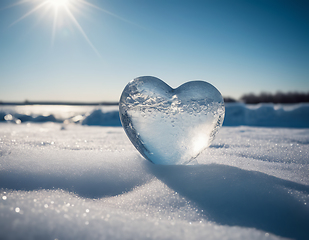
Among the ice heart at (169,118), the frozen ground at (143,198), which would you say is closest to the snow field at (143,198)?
the frozen ground at (143,198)

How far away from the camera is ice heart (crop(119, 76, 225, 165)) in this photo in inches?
51.3

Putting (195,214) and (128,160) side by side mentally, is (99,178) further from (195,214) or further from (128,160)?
(195,214)

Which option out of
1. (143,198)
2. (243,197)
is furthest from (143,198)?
(243,197)

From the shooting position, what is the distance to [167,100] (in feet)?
4.35

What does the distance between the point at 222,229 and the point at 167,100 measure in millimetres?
822

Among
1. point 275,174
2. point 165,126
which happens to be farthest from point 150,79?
point 275,174

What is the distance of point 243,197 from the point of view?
3.06 ft

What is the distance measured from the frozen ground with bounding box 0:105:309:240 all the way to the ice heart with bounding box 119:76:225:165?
126 millimetres

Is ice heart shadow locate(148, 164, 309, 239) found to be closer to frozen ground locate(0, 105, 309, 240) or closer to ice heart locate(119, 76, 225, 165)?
frozen ground locate(0, 105, 309, 240)

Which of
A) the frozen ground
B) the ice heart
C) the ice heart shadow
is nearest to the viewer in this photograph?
the frozen ground

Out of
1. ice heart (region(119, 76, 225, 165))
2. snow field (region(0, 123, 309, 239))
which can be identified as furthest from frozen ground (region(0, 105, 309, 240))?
ice heart (region(119, 76, 225, 165))

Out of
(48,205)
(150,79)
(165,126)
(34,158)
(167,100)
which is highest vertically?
(150,79)

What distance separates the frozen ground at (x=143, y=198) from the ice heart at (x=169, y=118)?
13 centimetres

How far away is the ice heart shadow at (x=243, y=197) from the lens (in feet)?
2.62
